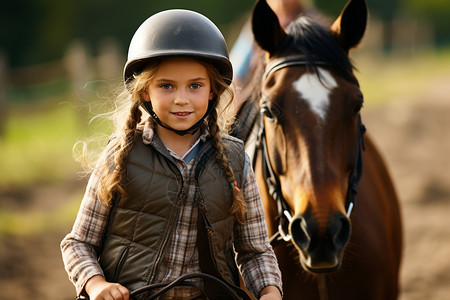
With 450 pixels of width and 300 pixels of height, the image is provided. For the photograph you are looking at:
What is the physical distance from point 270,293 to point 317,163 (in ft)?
2.32

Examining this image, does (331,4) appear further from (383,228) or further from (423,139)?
(383,228)

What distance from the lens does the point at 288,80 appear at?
278 centimetres

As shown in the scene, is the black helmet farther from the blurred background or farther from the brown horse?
the brown horse

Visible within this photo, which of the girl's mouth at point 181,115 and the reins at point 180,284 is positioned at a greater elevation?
the girl's mouth at point 181,115

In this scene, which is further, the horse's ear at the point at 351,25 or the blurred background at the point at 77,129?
the blurred background at the point at 77,129

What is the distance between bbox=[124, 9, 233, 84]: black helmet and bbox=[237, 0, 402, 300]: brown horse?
0.61m

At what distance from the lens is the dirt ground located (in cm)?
544

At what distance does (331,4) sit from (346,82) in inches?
1216

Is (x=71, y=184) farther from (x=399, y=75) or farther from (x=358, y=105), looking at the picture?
(x=399, y=75)

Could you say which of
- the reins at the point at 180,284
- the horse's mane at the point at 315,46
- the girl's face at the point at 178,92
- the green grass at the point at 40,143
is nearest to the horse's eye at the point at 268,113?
the horse's mane at the point at 315,46

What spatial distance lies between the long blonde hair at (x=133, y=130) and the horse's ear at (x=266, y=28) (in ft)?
2.44

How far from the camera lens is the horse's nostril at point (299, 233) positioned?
2.49 metres

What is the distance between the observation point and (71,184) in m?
8.94

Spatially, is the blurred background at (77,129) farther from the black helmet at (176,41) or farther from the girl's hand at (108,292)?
the girl's hand at (108,292)
